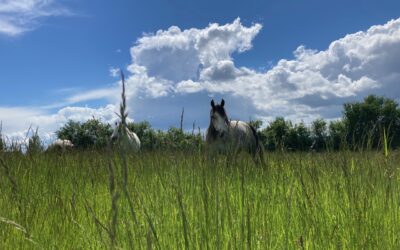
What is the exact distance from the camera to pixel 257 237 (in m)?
3.19

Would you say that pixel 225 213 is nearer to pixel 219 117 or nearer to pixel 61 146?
pixel 219 117

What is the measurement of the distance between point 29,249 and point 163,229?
1.24 meters

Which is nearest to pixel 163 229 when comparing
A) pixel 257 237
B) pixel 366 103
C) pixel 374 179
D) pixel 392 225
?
pixel 257 237

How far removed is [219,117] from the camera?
12.2 m

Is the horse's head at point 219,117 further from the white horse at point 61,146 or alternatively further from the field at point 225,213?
the field at point 225,213

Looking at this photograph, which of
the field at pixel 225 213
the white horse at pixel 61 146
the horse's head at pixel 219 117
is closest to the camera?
the field at pixel 225 213

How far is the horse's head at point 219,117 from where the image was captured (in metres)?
12.0

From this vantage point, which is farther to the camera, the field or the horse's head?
the horse's head

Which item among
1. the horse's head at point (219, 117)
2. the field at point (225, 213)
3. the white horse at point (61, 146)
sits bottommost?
the field at point (225, 213)

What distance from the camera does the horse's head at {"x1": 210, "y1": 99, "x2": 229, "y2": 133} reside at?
12023 millimetres

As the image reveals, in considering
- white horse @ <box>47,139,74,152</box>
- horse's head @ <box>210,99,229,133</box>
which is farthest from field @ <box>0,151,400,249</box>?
horse's head @ <box>210,99,229,133</box>

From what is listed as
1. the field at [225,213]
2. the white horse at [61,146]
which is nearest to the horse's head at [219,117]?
the white horse at [61,146]

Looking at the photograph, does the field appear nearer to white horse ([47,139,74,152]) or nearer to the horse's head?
white horse ([47,139,74,152])

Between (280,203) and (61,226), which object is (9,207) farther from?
(280,203)
